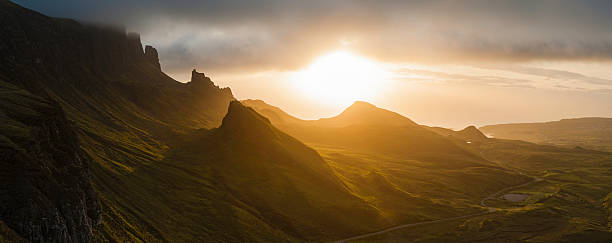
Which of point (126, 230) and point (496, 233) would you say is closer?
point (126, 230)

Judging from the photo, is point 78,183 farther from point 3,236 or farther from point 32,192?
point 3,236

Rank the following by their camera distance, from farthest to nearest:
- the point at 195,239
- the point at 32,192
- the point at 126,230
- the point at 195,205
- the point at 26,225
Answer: the point at 195,205 < the point at 195,239 < the point at 126,230 < the point at 32,192 < the point at 26,225

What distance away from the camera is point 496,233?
648ft

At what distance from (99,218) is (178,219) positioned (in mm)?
46250

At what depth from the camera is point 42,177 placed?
103562mm

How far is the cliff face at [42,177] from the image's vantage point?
302 ft

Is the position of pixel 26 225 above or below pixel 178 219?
above

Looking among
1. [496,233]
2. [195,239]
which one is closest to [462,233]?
[496,233]

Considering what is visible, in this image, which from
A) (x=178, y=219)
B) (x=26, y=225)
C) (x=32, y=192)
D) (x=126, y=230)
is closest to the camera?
(x=26, y=225)

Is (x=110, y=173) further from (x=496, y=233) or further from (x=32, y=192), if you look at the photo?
(x=496, y=233)

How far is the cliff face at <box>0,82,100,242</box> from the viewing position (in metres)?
91.9

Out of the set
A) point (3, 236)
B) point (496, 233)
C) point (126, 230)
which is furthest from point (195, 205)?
point (496, 233)

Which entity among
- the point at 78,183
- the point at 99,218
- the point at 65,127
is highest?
the point at 65,127

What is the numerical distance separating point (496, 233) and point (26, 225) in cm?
20086
